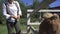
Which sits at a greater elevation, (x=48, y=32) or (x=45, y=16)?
(x=45, y=16)

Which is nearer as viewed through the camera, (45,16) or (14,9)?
(45,16)

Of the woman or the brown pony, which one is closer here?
the brown pony

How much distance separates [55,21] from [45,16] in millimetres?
154

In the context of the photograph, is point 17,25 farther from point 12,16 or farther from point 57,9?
point 57,9

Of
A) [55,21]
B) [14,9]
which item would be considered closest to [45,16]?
[55,21]

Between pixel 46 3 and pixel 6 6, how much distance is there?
6.15ft

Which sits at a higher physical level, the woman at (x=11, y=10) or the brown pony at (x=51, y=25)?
the woman at (x=11, y=10)

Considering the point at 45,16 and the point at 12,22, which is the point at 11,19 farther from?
the point at 45,16

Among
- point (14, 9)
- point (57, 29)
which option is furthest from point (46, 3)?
point (14, 9)

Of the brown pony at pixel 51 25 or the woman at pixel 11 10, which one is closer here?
the brown pony at pixel 51 25

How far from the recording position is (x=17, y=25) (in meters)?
5.30

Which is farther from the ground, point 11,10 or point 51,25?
point 11,10

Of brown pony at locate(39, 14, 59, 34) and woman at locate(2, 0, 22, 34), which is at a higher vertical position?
woman at locate(2, 0, 22, 34)

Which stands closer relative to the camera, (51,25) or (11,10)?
(51,25)
